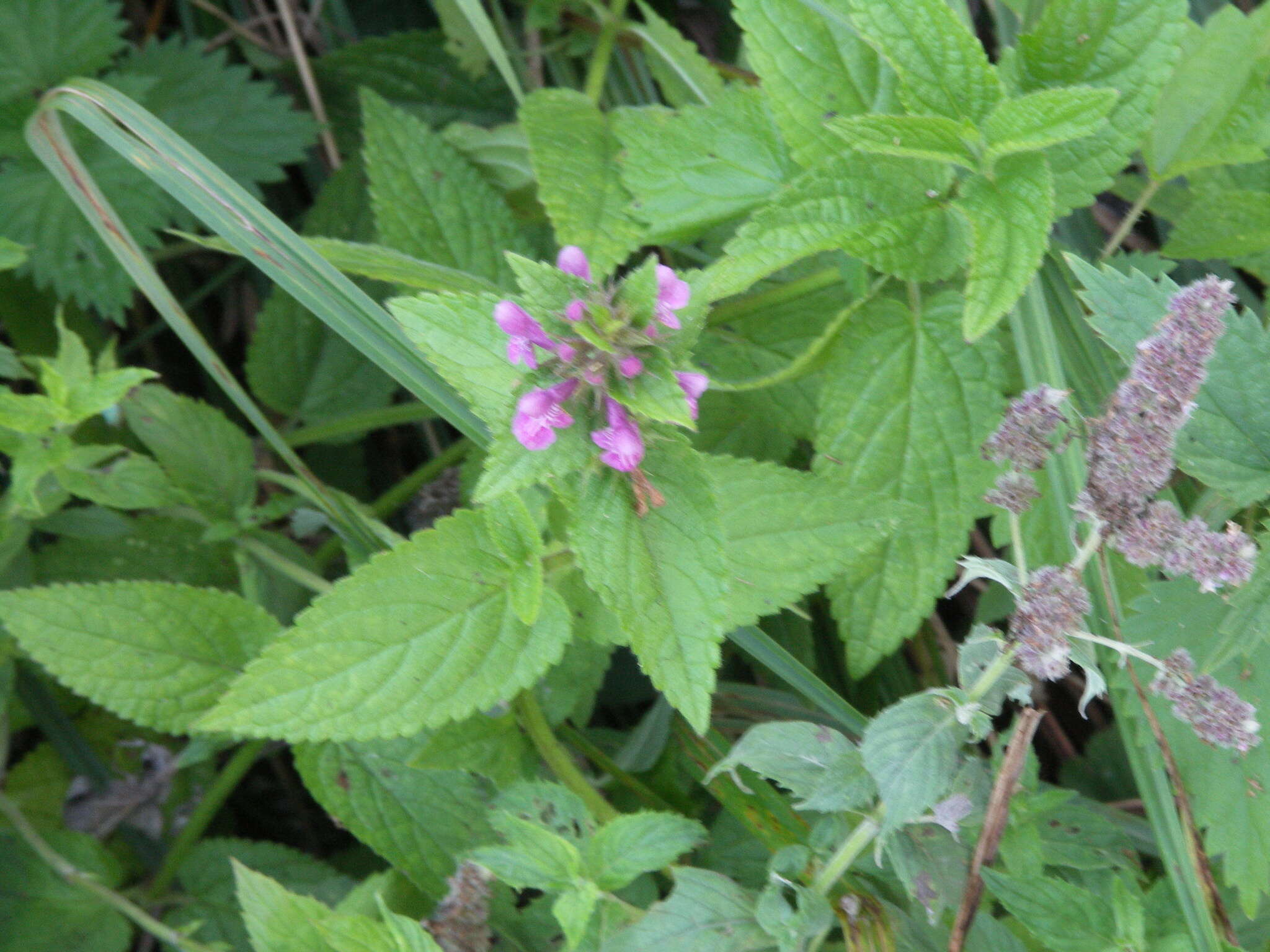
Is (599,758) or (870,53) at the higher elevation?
(870,53)

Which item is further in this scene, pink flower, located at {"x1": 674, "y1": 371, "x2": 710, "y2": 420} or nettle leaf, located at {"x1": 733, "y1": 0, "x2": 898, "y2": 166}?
nettle leaf, located at {"x1": 733, "y1": 0, "x2": 898, "y2": 166}

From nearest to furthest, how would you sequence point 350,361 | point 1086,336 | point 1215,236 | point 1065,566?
point 1065,566 < point 1086,336 < point 1215,236 < point 350,361

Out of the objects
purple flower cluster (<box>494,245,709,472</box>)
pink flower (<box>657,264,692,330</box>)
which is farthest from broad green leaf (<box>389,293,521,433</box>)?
pink flower (<box>657,264,692,330</box>)

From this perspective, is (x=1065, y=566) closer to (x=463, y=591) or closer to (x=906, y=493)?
(x=906, y=493)

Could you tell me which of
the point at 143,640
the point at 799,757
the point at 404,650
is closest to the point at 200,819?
the point at 143,640

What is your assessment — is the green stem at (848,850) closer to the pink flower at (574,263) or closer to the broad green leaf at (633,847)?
the broad green leaf at (633,847)

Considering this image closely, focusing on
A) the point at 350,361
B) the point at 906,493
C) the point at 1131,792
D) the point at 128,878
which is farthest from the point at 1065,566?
the point at 128,878

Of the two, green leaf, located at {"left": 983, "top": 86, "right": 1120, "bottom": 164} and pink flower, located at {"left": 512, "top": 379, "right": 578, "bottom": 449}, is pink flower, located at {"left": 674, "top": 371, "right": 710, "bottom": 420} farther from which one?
green leaf, located at {"left": 983, "top": 86, "right": 1120, "bottom": 164}
